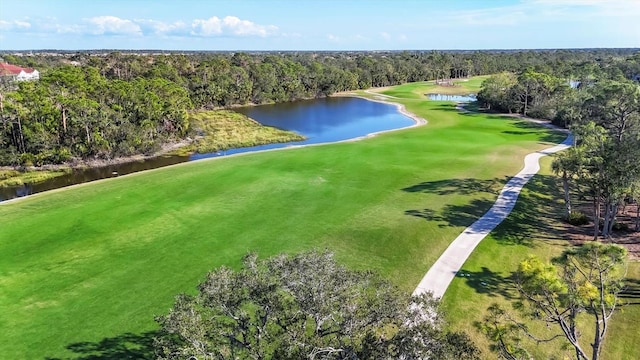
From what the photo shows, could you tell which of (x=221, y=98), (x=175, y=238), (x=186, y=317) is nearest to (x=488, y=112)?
(x=221, y=98)

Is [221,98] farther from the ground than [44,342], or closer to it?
farther from the ground

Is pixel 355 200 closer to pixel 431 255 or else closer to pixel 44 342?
pixel 431 255

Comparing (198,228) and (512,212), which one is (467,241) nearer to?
(512,212)

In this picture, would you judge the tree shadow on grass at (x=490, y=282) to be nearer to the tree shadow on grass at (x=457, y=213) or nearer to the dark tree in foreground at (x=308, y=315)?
the tree shadow on grass at (x=457, y=213)

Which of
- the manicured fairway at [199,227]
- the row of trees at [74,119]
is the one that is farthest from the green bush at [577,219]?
the row of trees at [74,119]

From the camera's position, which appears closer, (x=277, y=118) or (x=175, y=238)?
(x=175, y=238)

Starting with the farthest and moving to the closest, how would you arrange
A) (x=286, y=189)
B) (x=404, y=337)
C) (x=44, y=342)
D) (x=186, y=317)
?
1. (x=286, y=189)
2. (x=44, y=342)
3. (x=186, y=317)
4. (x=404, y=337)

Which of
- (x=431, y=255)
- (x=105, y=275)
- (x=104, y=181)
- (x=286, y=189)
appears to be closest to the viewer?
(x=105, y=275)

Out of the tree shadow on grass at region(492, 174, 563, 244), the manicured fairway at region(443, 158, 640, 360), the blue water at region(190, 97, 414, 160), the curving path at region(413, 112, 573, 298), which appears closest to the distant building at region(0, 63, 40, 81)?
the blue water at region(190, 97, 414, 160)
